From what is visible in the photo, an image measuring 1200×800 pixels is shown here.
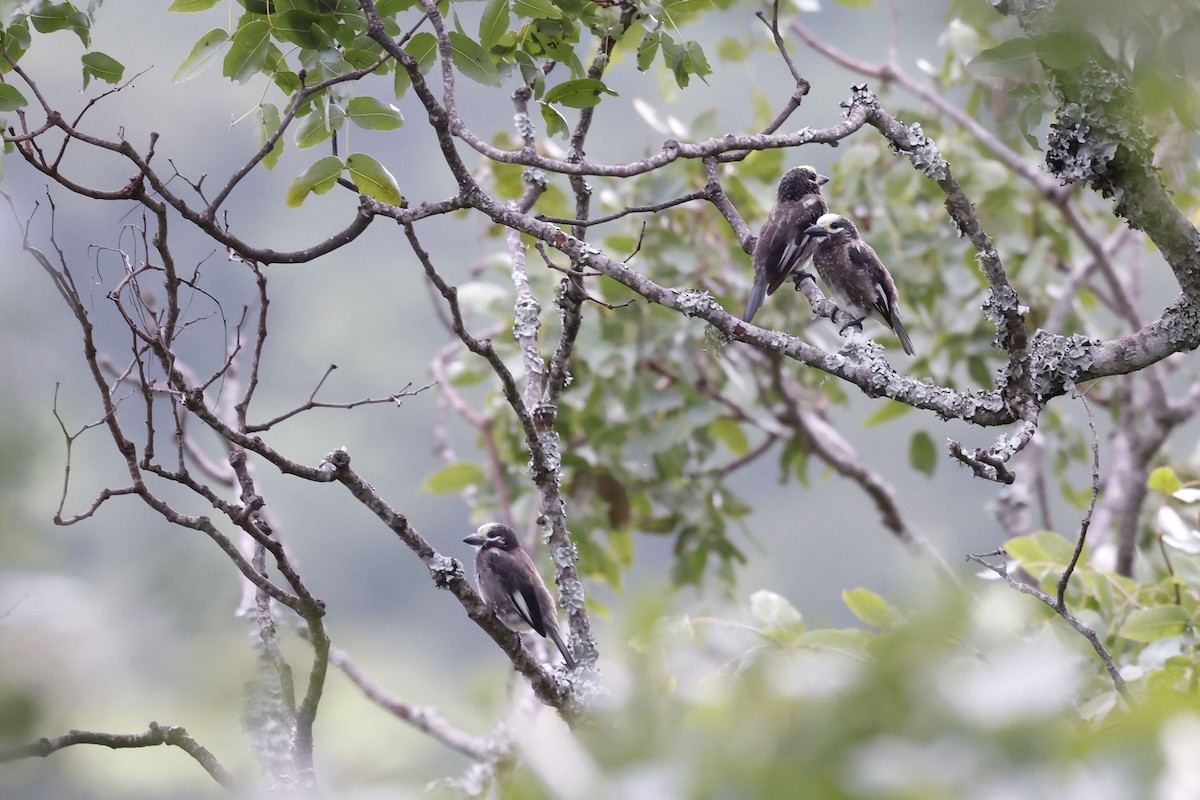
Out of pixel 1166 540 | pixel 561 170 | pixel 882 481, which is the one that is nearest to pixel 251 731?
pixel 561 170

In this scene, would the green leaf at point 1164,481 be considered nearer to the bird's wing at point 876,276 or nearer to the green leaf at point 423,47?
the bird's wing at point 876,276

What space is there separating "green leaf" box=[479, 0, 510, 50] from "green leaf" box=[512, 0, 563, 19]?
0.10ft

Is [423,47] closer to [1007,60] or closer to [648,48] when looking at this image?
[648,48]

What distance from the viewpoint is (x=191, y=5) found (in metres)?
2.48


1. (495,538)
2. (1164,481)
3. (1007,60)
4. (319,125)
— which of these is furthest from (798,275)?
(319,125)

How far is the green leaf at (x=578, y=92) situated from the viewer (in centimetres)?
259

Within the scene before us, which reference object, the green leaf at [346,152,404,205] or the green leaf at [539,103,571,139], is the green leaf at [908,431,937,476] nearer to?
the green leaf at [539,103,571,139]

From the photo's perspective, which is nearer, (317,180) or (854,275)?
(317,180)

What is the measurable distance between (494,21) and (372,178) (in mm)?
456

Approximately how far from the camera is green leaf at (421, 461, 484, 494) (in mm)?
4969

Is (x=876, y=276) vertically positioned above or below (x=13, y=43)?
above

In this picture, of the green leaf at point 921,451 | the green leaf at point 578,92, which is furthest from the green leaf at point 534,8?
the green leaf at point 921,451

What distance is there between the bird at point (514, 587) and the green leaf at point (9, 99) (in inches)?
93.4

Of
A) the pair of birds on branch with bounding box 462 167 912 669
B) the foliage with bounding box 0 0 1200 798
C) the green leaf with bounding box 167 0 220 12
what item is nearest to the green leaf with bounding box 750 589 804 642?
the foliage with bounding box 0 0 1200 798
